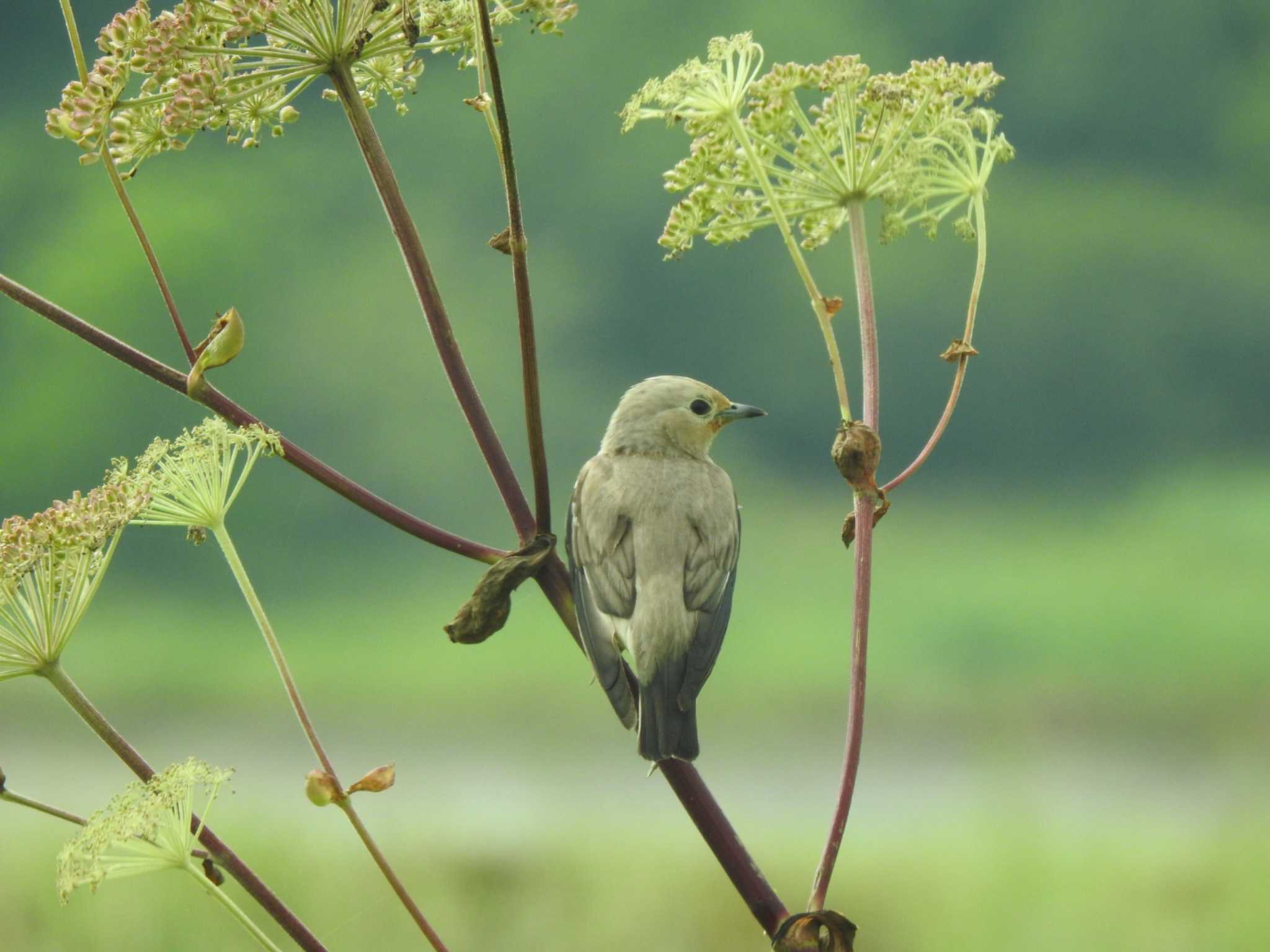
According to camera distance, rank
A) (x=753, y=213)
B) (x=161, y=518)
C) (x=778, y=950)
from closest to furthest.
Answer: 1. (x=778, y=950)
2. (x=161, y=518)
3. (x=753, y=213)

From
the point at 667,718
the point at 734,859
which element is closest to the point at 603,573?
the point at 667,718

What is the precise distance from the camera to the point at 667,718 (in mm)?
1553

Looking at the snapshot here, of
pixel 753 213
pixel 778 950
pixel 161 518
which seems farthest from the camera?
pixel 753 213

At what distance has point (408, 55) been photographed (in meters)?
1.50

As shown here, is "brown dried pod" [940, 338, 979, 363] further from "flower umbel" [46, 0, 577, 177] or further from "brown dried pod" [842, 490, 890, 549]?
"flower umbel" [46, 0, 577, 177]

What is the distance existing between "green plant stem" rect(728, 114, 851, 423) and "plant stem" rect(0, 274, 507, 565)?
16.2 inches

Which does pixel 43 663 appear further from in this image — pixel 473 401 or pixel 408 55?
pixel 408 55

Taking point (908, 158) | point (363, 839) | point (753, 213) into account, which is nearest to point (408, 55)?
point (753, 213)

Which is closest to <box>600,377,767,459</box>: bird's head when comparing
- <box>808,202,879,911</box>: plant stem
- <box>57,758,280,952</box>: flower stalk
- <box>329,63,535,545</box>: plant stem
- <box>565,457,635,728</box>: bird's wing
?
<box>565,457,635,728</box>: bird's wing

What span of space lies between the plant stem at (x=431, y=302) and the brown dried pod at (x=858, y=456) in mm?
307

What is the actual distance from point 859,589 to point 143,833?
694mm

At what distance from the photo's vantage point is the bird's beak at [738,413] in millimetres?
1955

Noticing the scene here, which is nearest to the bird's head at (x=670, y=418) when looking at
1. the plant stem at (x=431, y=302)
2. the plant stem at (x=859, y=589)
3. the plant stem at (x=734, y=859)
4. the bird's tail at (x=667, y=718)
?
the bird's tail at (x=667, y=718)

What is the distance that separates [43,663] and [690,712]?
2.26 ft
